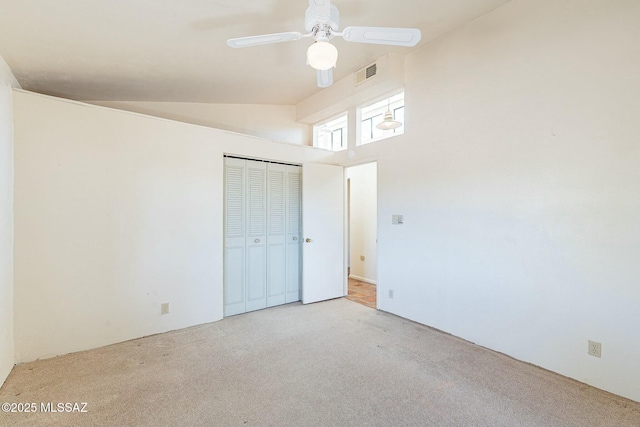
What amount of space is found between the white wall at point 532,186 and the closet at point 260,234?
160cm

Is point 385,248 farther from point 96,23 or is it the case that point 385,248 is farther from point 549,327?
point 96,23

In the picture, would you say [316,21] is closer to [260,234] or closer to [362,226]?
[260,234]

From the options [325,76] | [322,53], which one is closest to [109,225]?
[325,76]

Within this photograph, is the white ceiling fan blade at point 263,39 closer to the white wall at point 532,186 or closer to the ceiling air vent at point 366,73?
the ceiling air vent at point 366,73

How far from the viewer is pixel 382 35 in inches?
68.5

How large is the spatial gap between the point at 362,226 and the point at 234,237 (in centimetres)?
285

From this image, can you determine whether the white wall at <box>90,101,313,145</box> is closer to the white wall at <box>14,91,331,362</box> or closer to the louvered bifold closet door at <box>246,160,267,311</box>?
the louvered bifold closet door at <box>246,160,267,311</box>

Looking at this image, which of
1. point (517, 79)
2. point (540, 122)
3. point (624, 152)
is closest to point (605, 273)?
point (624, 152)

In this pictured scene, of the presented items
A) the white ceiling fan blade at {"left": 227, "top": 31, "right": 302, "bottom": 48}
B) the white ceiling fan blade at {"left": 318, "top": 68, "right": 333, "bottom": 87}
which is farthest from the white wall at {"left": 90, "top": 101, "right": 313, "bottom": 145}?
the white ceiling fan blade at {"left": 227, "top": 31, "right": 302, "bottom": 48}

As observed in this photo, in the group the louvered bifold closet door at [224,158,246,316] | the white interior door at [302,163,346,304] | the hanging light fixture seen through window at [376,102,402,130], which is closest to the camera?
the louvered bifold closet door at [224,158,246,316]

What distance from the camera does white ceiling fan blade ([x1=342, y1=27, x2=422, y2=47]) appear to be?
5.53ft

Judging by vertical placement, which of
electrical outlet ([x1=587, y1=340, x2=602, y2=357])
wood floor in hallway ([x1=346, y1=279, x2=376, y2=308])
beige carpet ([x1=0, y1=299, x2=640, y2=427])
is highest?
electrical outlet ([x1=587, y1=340, x2=602, y2=357])

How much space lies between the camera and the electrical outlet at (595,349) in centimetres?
210

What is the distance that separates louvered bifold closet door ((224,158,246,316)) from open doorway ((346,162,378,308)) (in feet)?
7.38
